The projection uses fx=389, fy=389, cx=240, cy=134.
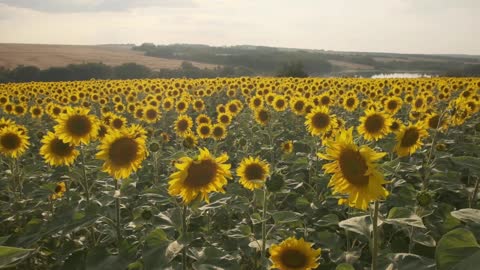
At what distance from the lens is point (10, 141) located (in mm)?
5133

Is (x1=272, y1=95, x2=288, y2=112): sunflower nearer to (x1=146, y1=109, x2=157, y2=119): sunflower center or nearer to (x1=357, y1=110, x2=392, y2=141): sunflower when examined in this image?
(x1=146, y1=109, x2=157, y2=119): sunflower center

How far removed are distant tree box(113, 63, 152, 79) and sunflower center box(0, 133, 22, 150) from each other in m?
37.3

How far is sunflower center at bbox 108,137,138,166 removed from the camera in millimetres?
3533

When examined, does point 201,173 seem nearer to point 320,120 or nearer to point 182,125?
point 320,120

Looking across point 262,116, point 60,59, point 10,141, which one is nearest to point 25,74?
point 60,59

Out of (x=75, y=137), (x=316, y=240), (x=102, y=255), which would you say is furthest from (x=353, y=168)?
(x=75, y=137)

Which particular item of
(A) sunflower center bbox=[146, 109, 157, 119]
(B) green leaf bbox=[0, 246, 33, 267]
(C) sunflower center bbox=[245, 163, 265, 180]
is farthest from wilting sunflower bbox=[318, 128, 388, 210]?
(A) sunflower center bbox=[146, 109, 157, 119]

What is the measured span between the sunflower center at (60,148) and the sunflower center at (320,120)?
3.88m

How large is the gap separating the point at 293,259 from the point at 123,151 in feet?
5.82

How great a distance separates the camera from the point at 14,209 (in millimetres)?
4836

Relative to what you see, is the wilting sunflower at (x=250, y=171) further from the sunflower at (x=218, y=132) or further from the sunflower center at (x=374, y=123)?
the sunflower at (x=218, y=132)

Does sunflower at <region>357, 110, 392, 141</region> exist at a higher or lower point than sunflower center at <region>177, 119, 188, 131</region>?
higher

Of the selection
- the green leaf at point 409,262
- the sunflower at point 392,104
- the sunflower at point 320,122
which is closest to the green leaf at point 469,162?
the green leaf at point 409,262

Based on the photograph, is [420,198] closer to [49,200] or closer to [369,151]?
[369,151]
